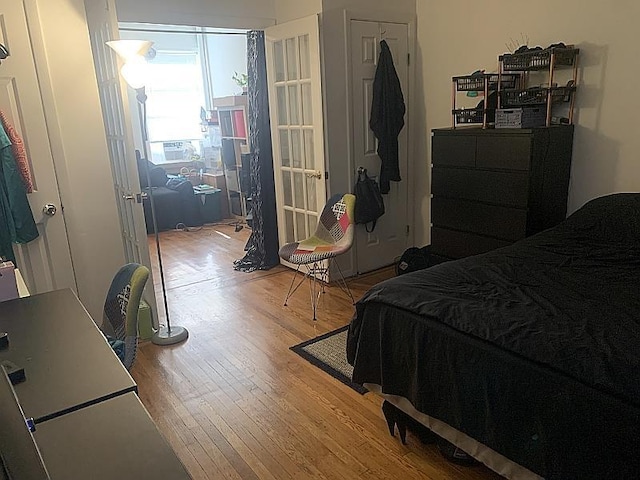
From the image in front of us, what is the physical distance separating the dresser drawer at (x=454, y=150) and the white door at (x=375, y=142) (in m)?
0.71

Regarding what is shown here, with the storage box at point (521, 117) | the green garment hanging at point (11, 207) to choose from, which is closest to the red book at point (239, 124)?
the green garment hanging at point (11, 207)

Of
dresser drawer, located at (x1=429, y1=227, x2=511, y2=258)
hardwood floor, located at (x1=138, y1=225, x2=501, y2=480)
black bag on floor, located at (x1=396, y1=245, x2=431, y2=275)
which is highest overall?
dresser drawer, located at (x1=429, y1=227, x2=511, y2=258)

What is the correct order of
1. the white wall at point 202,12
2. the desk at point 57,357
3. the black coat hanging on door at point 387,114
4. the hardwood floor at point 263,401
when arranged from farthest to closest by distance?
the black coat hanging on door at point 387,114
the white wall at point 202,12
the hardwood floor at point 263,401
the desk at point 57,357

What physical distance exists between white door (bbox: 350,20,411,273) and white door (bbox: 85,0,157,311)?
1.81m

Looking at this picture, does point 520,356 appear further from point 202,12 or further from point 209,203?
point 209,203

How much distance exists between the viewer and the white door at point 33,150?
278 centimetres

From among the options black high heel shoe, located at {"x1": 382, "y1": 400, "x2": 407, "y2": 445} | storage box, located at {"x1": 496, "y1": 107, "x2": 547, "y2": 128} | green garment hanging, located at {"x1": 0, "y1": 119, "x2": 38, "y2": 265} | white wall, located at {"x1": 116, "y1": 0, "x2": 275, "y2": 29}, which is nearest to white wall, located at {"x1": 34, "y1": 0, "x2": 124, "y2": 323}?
green garment hanging, located at {"x1": 0, "y1": 119, "x2": 38, "y2": 265}

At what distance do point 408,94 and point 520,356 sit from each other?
3159 millimetres

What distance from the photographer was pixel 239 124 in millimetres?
6328

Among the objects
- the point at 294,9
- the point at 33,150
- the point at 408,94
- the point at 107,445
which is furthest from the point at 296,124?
the point at 107,445

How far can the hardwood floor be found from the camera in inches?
82.4

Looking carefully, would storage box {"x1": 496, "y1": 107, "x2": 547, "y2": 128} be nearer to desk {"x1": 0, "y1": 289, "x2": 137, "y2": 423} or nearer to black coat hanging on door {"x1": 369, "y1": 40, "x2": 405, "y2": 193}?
black coat hanging on door {"x1": 369, "y1": 40, "x2": 405, "y2": 193}

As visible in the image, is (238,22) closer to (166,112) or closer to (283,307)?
(283,307)

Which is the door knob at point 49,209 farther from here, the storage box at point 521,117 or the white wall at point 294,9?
the storage box at point 521,117
